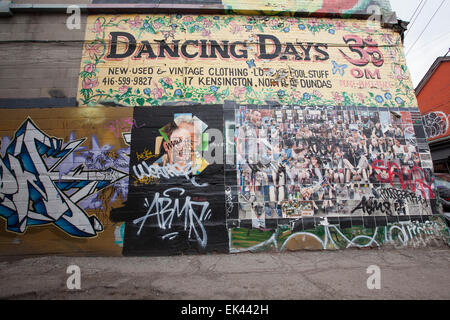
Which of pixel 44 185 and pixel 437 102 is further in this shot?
pixel 437 102

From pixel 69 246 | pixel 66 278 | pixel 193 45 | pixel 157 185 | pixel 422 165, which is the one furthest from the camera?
pixel 193 45

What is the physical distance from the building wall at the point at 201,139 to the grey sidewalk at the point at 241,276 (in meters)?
0.34

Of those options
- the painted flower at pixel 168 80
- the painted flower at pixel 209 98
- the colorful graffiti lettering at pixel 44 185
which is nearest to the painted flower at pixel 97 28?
the painted flower at pixel 168 80

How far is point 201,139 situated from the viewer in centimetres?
538

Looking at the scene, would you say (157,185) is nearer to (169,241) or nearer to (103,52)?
(169,241)

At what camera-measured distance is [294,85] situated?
580cm

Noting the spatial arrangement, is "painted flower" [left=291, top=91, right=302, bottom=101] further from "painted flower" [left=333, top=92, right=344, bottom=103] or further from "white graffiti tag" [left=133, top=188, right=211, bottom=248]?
"white graffiti tag" [left=133, top=188, right=211, bottom=248]

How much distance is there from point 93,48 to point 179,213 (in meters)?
4.78

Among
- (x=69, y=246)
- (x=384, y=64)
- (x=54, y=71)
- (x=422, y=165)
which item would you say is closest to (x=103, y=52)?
(x=54, y=71)

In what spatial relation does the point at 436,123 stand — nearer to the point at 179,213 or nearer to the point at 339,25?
the point at 339,25


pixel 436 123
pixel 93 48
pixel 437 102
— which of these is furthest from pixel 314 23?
pixel 436 123

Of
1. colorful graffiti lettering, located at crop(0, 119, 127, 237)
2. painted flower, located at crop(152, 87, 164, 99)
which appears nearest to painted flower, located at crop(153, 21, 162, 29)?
painted flower, located at crop(152, 87, 164, 99)

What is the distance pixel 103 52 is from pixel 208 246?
5.46 m
